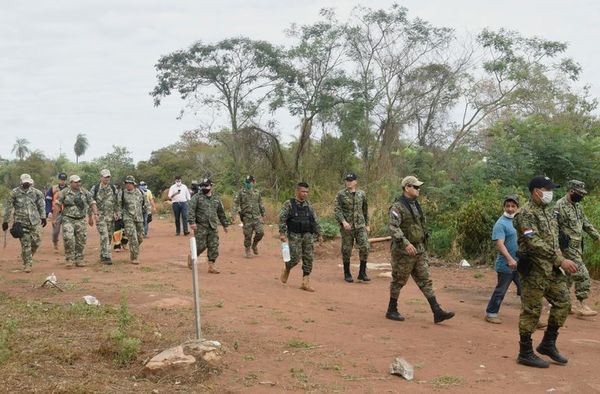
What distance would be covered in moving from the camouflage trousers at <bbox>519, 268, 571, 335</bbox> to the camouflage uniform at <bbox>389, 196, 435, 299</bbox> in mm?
1744

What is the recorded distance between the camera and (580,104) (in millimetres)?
28266

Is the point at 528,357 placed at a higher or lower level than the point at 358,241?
lower

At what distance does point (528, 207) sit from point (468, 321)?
8.51 ft

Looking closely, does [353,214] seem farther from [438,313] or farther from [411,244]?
[438,313]

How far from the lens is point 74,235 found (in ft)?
39.9

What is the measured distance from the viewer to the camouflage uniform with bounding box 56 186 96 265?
472 inches

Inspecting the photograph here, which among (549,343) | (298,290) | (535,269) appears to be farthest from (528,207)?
A: (298,290)

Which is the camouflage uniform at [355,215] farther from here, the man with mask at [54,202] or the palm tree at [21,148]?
the palm tree at [21,148]

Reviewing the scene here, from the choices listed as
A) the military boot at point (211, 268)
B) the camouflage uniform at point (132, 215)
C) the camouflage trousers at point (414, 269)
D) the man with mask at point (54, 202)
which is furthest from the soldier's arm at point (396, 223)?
the man with mask at point (54, 202)

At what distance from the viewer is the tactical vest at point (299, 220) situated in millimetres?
10211

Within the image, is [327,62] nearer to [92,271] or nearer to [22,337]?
[92,271]

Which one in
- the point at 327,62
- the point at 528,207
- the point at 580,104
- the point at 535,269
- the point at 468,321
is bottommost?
the point at 468,321

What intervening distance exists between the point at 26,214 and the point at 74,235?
1.06 m

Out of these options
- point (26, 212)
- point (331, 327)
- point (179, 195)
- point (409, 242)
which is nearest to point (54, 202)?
point (26, 212)
